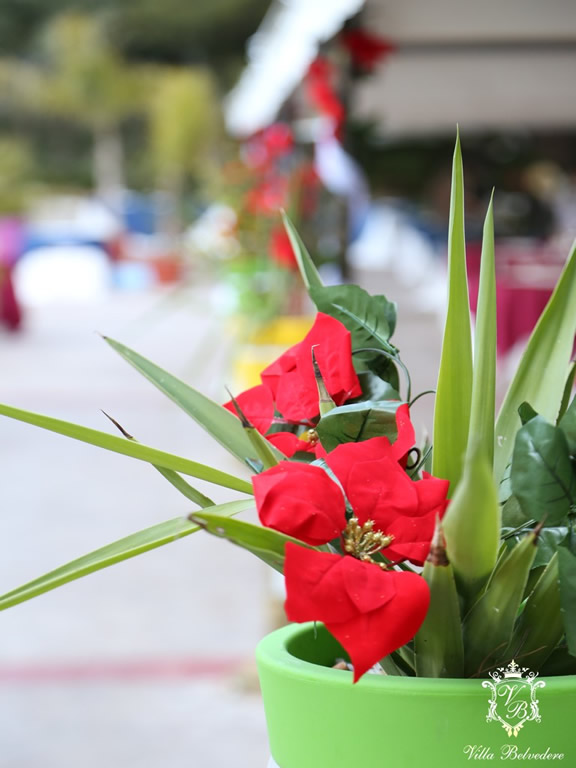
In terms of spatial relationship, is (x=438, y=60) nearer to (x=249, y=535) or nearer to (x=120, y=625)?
(x=120, y=625)

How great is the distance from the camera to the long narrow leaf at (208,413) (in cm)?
69

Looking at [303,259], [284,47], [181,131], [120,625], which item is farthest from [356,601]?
[181,131]

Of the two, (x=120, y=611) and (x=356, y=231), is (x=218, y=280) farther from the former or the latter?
(x=120, y=611)

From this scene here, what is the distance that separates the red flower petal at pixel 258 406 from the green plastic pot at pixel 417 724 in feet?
0.54

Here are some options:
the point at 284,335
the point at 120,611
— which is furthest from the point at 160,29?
the point at 120,611

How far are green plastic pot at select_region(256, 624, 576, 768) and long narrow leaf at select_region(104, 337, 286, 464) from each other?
14 centimetres

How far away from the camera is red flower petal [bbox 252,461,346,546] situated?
0.57 metres

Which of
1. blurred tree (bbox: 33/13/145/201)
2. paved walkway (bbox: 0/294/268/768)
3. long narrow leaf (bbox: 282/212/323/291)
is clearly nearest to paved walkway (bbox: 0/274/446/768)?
paved walkway (bbox: 0/294/268/768)

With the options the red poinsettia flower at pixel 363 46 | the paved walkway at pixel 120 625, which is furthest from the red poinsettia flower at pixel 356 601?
the red poinsettia flower at pixel 363 46

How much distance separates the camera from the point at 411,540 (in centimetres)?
59

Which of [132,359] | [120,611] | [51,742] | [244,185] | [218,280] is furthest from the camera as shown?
[218,280]

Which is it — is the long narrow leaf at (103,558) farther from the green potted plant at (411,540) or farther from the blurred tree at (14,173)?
the blurred tree at (14,173)

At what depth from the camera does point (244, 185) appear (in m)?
5.52

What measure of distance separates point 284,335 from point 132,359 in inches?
163
